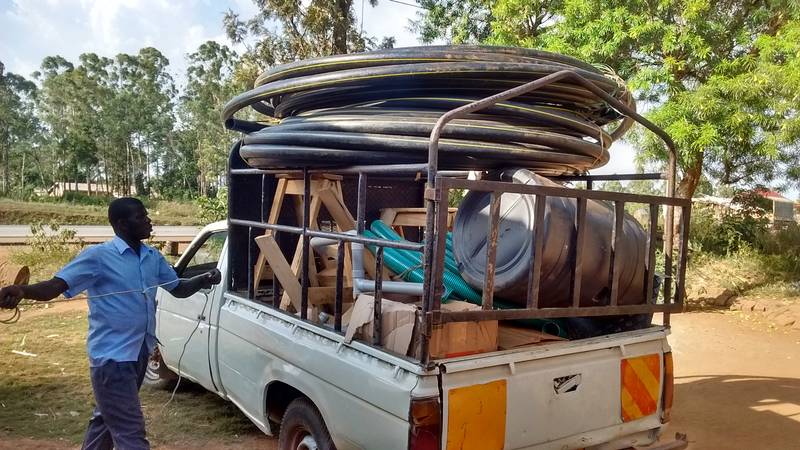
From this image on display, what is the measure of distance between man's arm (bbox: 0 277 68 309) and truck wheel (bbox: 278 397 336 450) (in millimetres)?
1182

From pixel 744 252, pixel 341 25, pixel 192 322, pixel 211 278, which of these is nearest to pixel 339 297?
pixel 211 278

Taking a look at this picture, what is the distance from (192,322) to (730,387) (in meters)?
4.94

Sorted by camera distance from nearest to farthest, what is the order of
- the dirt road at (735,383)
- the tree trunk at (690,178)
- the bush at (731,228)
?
the dirt road at (735,383)
the tree trunk at (690,178)
the bush at (731,228)

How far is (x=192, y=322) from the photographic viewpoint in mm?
3887

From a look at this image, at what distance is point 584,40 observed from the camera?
9023 mm

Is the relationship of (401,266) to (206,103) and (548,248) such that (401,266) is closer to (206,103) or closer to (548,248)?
(548,248)

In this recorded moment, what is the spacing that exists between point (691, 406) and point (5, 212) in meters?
29.5

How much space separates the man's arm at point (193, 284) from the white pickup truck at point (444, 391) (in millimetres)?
264

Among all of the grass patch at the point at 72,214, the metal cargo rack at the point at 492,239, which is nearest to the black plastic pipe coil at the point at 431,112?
the metal cargo rack at the point at 492,239

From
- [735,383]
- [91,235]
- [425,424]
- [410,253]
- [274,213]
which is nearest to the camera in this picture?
[425,424]

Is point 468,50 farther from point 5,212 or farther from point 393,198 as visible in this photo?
point 5,212

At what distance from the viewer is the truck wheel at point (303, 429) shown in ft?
8.46

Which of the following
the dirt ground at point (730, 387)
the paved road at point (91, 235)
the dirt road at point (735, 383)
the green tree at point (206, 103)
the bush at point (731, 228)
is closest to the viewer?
the dirt ground at point (730, 387)

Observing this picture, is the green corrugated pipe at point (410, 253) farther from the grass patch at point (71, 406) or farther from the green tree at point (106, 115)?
the green tree at point (106, 115)
